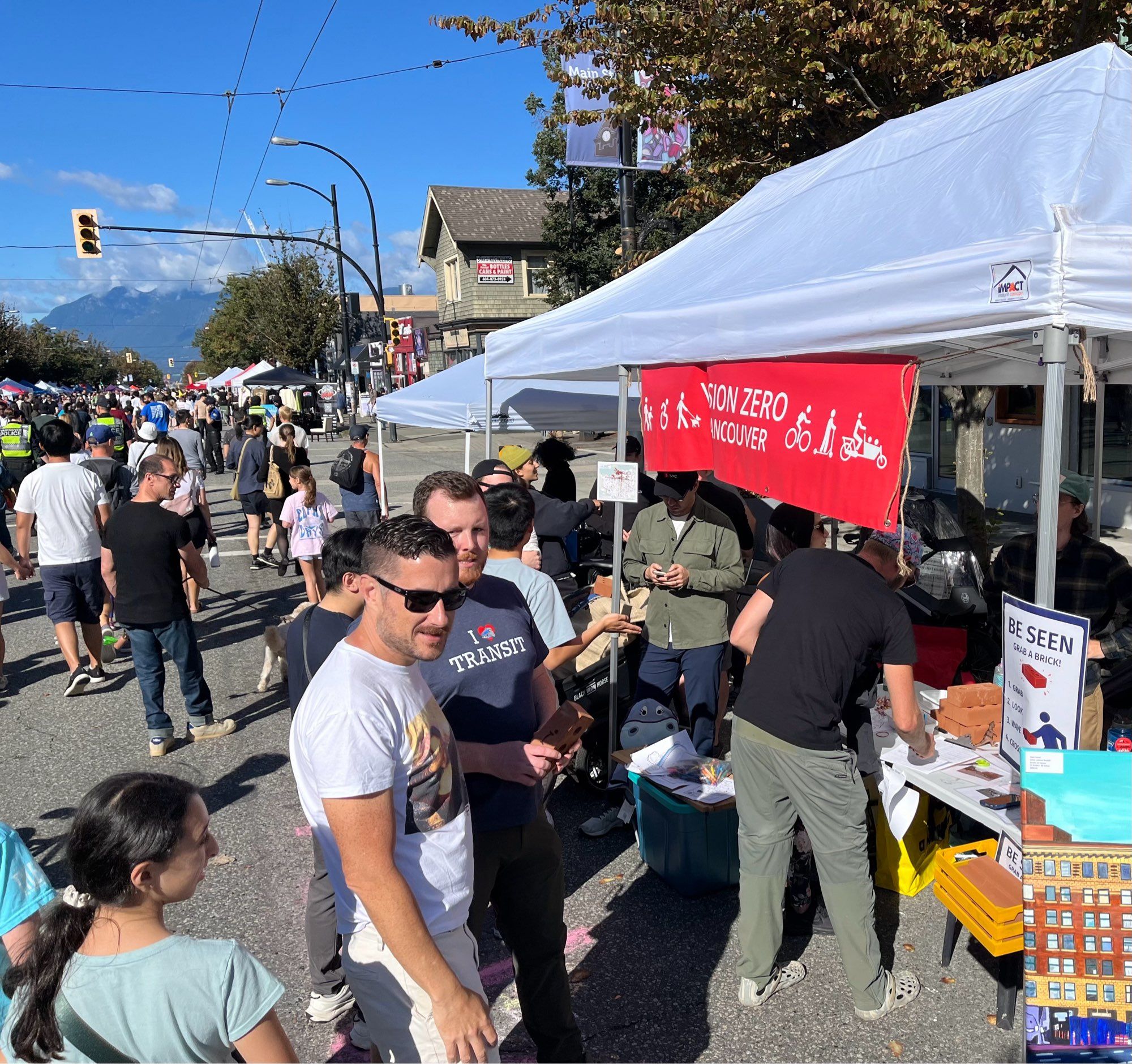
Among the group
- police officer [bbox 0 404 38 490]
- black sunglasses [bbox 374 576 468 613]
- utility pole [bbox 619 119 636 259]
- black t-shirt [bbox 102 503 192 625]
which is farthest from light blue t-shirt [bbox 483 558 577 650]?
police officer [bbox 0 404 38 490]

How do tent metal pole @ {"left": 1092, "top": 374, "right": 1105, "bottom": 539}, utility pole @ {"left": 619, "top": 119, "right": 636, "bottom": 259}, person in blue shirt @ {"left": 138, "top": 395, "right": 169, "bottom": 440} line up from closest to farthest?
1. tent metal pole @ {"left": 1092, "top": 374, "right": 1105, "bottom": 539}
2. utility pole @ {"left": 619, "top": 119, "right": 636, "bottom": 259}
3. person in blue shirt @ {"left": 138, "top": 395, "right": 169, "bottom": 440}

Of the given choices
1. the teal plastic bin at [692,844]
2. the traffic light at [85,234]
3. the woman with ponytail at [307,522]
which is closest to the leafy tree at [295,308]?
the traffic light at [85,234]

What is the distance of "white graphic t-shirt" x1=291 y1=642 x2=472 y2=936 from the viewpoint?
1.78 m

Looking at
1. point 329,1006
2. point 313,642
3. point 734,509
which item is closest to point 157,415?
point 734,509

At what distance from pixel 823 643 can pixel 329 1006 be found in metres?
2.26

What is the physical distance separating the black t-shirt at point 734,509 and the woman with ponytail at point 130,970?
14.2 feet

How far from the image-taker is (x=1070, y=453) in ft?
41.1

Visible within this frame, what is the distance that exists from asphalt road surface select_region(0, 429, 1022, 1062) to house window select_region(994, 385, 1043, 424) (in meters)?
11.6

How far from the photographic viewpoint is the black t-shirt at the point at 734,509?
5660mm

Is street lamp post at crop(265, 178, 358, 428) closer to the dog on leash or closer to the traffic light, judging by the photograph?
the traffic light

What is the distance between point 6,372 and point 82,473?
57680mm

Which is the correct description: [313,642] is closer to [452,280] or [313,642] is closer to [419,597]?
[419,597]

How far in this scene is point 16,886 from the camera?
1.99 meters

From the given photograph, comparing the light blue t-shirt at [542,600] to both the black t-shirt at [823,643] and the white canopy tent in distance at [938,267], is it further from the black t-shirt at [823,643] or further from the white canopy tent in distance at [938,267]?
the white canopy tent in distance at [938,267]
